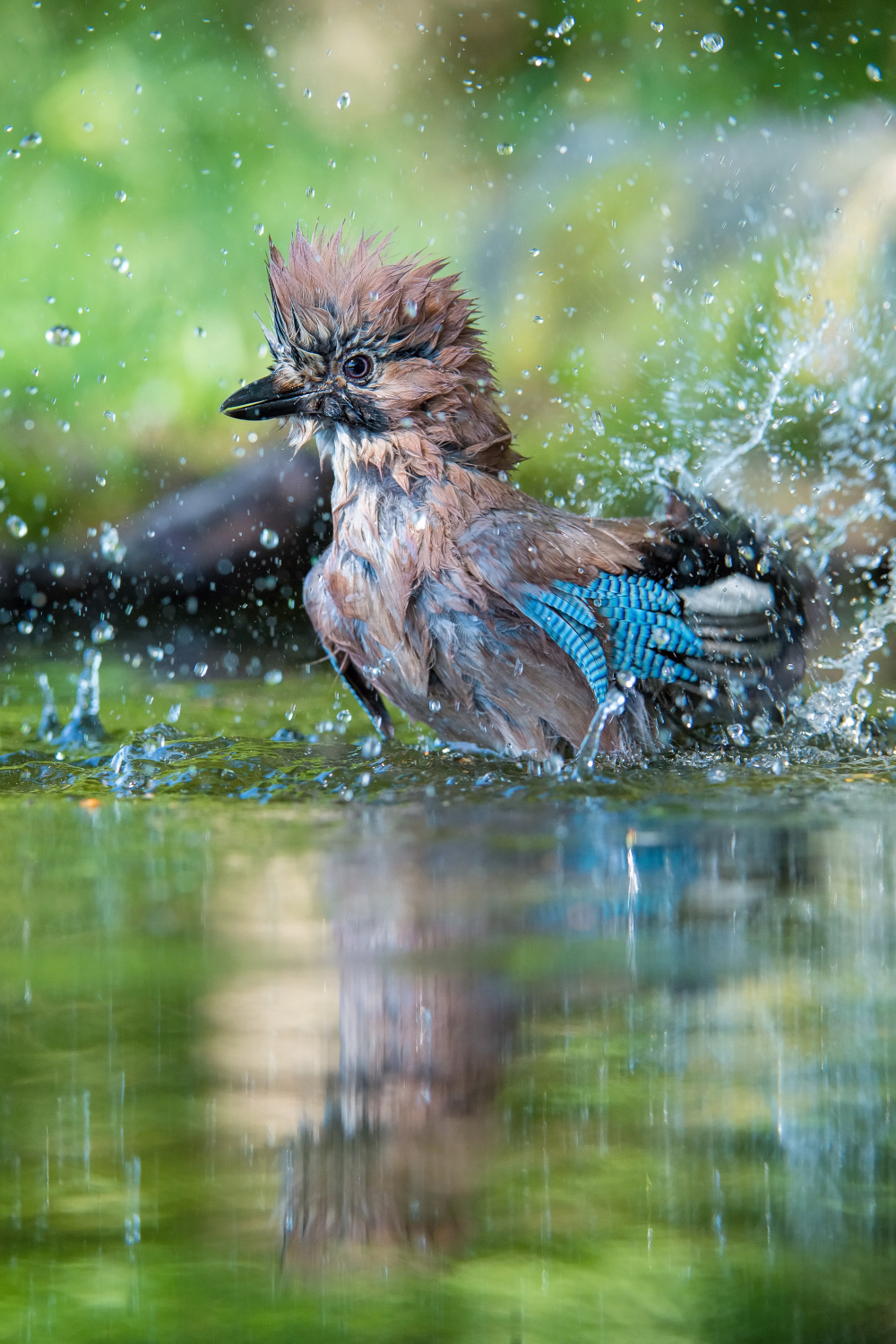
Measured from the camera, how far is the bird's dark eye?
382cm

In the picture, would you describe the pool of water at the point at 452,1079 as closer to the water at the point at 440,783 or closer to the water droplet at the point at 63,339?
the water at the point at 440,783

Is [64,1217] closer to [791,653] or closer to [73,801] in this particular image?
[73,801]

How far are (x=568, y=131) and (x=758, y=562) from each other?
403 cm

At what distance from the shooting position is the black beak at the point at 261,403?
12.7ft

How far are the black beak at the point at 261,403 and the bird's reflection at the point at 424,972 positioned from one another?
127 cm

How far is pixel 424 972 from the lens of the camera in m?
1.88

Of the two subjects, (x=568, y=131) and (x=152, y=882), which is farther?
(x=568, y=131)

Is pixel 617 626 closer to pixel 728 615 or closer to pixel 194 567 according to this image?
pixel 728 615

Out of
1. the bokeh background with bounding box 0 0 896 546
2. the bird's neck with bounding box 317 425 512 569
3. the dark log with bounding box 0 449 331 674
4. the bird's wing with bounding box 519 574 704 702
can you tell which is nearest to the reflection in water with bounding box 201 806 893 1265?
the bird's wing with bounding box 519 574 704 702

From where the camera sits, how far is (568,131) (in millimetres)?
7387

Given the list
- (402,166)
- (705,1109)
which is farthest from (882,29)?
(705,1109)

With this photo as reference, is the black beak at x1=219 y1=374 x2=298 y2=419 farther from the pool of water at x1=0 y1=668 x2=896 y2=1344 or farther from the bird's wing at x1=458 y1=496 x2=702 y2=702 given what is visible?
the pool of water at x1=0 y1=668 x2=896 y2=1344

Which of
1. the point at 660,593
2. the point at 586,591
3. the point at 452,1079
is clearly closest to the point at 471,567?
the point at 586,591

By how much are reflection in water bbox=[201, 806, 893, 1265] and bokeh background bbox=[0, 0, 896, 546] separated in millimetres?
4863
